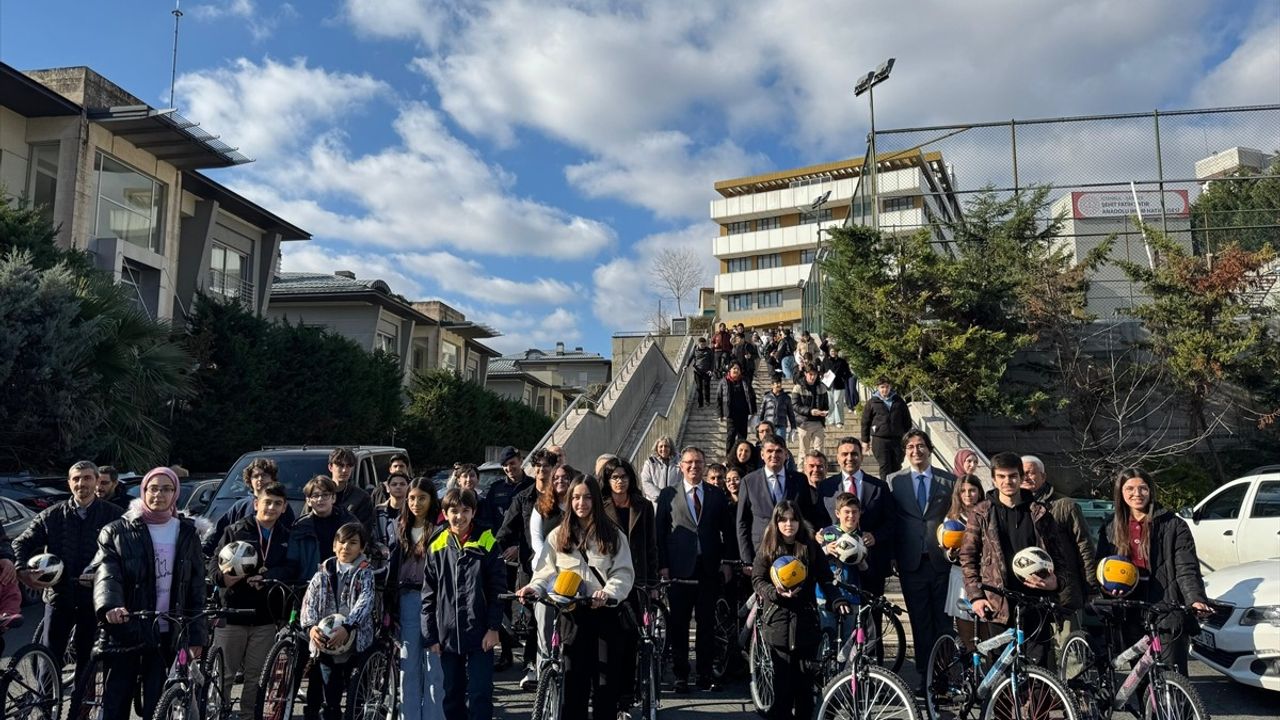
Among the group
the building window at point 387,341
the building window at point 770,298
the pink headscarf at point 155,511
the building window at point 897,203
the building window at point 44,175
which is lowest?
the pink headscarf at point 155,511

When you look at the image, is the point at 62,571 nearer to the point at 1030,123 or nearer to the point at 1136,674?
the point at 1136,674

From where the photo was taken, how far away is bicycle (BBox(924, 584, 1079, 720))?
5129 millimetres

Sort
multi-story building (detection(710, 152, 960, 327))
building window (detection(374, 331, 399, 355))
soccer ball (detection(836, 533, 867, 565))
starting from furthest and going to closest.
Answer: multi-story building (detection(710, 152, 960, 327)) < building window (detection(374, 331, 399, 355)) < soccer ball (detection(836, 533, 867, 565))

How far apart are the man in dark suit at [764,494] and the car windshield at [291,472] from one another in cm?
570

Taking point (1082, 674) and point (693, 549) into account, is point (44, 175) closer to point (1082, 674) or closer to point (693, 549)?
point (693, 549)

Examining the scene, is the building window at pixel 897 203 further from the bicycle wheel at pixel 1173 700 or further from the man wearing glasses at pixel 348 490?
the bicycle wheel at pixel 1173 700

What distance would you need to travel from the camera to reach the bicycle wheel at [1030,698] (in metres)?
5.09

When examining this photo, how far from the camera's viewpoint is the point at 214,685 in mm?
→ 5719

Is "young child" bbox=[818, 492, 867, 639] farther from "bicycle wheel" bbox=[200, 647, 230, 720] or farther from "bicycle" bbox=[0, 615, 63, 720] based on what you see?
"bicycle" bbox=[0, 615, 63, 720]

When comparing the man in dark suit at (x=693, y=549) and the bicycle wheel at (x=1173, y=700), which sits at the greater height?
the man in dark suit at (x=693, y=549)

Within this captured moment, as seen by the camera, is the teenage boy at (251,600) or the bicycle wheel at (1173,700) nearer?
the bicycle wheel at (1173,700)

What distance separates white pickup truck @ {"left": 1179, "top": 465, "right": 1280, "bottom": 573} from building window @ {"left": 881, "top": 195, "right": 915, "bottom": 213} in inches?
589

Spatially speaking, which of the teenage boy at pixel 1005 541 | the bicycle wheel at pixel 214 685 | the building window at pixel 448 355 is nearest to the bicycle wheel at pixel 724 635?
the teenage boy at pixel 1005 541

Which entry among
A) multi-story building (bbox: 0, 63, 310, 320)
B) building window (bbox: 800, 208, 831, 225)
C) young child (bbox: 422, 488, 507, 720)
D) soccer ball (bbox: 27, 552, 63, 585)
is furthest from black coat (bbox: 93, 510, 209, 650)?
building window (bbox: 800, 208, 831, 225)
